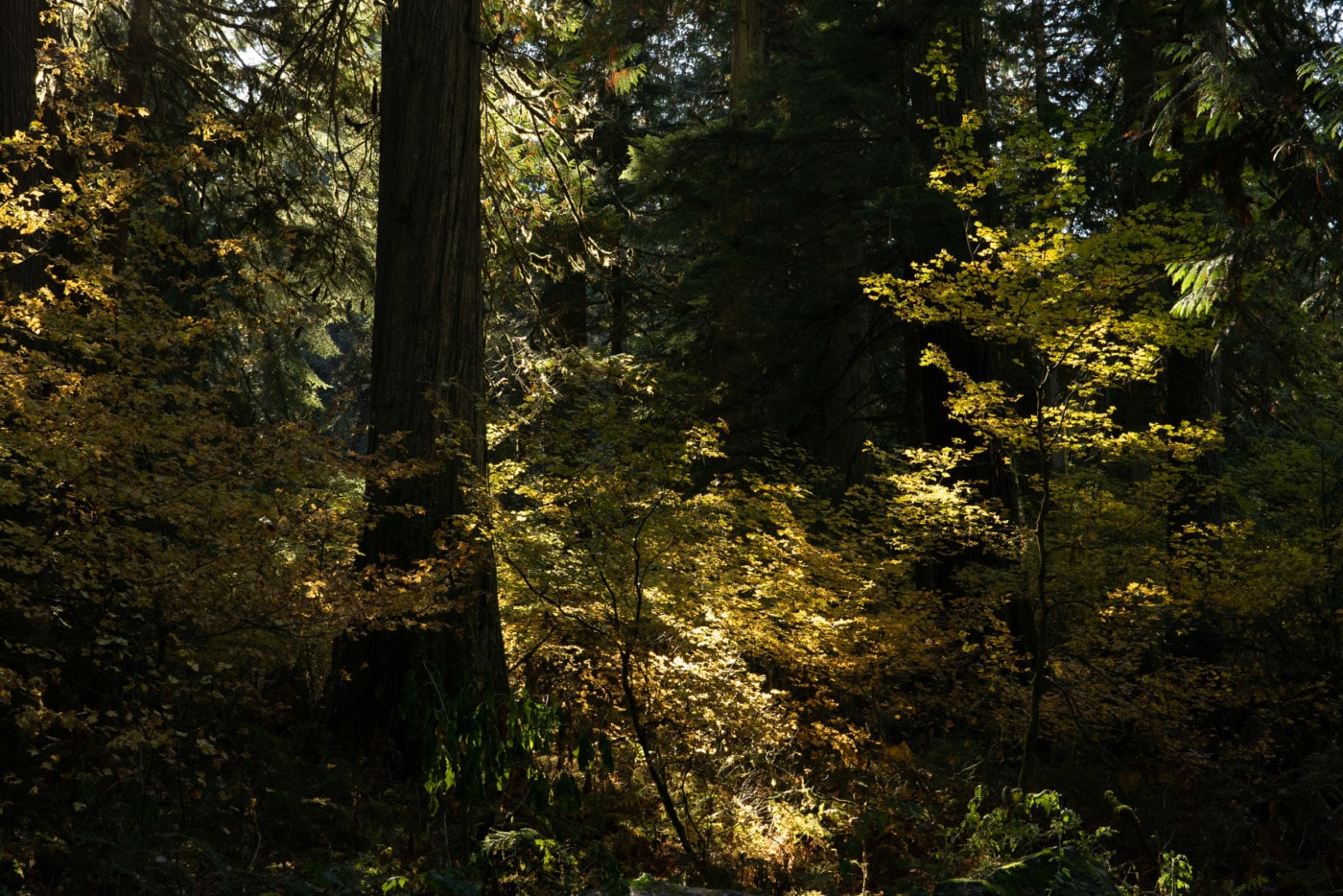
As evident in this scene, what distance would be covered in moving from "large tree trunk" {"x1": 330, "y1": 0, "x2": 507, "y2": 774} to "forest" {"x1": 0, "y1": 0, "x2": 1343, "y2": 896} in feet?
0.10

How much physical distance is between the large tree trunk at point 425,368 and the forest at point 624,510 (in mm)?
32

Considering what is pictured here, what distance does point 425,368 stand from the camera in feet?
22.2

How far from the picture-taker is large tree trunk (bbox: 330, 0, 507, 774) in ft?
20.8

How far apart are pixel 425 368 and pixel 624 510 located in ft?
5.88

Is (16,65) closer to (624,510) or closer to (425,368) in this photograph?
(425,368)

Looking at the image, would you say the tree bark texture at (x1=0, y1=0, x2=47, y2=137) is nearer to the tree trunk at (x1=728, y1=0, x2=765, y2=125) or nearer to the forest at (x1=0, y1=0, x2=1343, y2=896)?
the forest at (x1=0, y1=0, x2=1343, y2=896)

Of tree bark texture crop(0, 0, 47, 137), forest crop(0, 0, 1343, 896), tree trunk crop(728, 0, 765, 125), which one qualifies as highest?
tree trunk crop(728, 0, 765, 125)

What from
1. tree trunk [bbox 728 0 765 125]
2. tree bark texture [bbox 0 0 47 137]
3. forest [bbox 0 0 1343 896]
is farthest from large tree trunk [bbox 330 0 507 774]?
tree trunk [bbox 728 0 765 125]

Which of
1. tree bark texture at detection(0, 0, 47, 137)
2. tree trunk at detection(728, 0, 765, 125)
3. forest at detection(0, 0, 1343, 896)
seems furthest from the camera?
tree trunk at detection(728, 0, 765, 125)

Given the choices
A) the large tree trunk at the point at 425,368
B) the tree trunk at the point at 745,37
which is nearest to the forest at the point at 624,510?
the large tree trunk at the point at 425,368

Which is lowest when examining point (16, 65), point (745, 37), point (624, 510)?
point (624, 510)

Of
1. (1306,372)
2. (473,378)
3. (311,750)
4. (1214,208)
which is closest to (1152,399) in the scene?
(1306,372)

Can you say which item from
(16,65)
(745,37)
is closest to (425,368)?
(16,65)

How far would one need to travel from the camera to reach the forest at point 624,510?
4.70 metres
